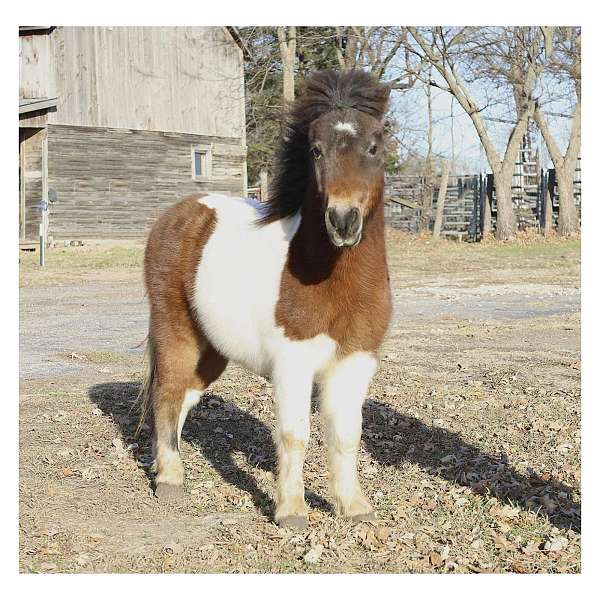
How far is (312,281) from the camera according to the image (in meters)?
4.12

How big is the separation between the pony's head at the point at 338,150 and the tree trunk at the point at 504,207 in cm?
2060

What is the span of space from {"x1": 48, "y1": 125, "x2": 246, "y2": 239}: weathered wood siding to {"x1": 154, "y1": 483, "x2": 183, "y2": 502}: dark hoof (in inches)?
753

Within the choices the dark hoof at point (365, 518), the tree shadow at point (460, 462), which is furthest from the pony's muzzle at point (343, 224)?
the tree shadow at point (460, 462)

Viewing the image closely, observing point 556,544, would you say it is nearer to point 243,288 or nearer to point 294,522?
point 294,522

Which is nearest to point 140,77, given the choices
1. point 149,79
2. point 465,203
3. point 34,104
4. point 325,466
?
point 149,79

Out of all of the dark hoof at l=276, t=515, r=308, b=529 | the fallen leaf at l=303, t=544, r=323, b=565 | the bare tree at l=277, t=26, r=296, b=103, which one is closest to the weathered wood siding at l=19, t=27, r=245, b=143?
the bare tree at l=277, t=26, r=296, b=103

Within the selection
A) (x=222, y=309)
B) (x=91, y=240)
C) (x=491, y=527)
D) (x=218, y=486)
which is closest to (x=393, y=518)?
(x=491, y=527)

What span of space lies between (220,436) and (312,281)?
2337mm

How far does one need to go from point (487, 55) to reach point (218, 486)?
60.5 feet

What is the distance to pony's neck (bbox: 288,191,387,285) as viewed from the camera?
410 cm

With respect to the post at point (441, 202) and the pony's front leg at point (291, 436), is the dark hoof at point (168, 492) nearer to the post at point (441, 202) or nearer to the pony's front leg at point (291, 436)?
the pony's front leg at point (291, 436)

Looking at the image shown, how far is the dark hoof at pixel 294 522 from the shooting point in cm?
427

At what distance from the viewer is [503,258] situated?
19750mm
